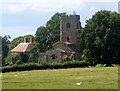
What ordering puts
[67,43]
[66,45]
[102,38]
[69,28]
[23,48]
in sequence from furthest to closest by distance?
[23,48]
[69,28]
[67,43]
[66,45]
[102,38]

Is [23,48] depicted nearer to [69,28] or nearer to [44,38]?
[44,38]

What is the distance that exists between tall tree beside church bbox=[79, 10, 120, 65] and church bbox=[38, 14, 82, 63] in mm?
12679

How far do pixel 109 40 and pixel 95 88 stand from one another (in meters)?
39.5

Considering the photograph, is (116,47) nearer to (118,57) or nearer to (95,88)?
(118,57)

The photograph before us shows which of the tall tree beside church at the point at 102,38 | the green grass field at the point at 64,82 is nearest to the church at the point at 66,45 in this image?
the tall tree beside church at the point at 102,38

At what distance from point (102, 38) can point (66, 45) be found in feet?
63.2

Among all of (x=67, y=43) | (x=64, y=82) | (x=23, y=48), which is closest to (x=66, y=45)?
(x=67, y=43)

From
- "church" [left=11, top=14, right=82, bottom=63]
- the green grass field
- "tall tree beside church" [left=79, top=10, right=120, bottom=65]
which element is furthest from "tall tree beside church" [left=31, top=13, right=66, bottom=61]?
the green grass field

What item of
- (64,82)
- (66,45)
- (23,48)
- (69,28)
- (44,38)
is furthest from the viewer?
(23,48)

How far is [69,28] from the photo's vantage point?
83188 mm

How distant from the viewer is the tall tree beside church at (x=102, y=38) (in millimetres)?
60500

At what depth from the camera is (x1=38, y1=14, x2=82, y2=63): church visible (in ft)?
250

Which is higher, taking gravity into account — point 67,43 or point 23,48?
point 67,43

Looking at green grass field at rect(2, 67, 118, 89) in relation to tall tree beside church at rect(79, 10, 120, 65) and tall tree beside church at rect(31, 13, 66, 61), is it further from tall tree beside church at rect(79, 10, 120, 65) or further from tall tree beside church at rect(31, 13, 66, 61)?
tall tree beside church at rect(31, 13, 66, 61)
